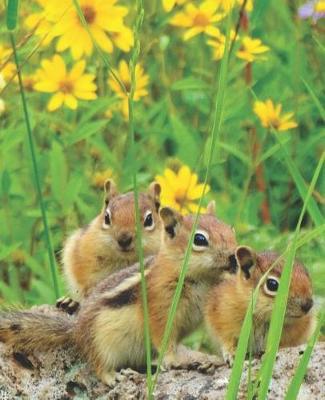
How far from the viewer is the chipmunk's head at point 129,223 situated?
341cm

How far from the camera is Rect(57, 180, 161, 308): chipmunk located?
3443mm

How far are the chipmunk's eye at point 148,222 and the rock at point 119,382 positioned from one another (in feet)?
1.75

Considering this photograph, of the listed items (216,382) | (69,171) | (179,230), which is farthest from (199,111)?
(216,382)

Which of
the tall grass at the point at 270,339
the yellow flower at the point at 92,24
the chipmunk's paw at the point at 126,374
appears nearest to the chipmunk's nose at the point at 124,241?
the chipmunk's paw at the point at 126,374

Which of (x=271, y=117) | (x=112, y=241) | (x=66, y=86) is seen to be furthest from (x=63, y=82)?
(x=112, y=241)

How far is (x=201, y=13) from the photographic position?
4.86 meters

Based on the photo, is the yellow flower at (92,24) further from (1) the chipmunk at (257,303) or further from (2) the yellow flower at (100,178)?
(1) the chipmunk at (257,303)

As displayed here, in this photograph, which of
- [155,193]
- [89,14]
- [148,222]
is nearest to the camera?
[148,222]

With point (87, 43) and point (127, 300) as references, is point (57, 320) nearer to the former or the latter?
point (127, 300)

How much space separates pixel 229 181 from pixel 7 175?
4.54ft

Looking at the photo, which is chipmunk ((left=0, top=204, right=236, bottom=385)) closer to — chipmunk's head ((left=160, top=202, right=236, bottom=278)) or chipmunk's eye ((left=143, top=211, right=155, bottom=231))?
chipmunk's head ((left=160, top=202, right=236, bottom=278))

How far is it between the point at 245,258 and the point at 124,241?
582 mm

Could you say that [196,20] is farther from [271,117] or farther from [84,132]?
[84,132]

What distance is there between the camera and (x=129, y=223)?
346cm
